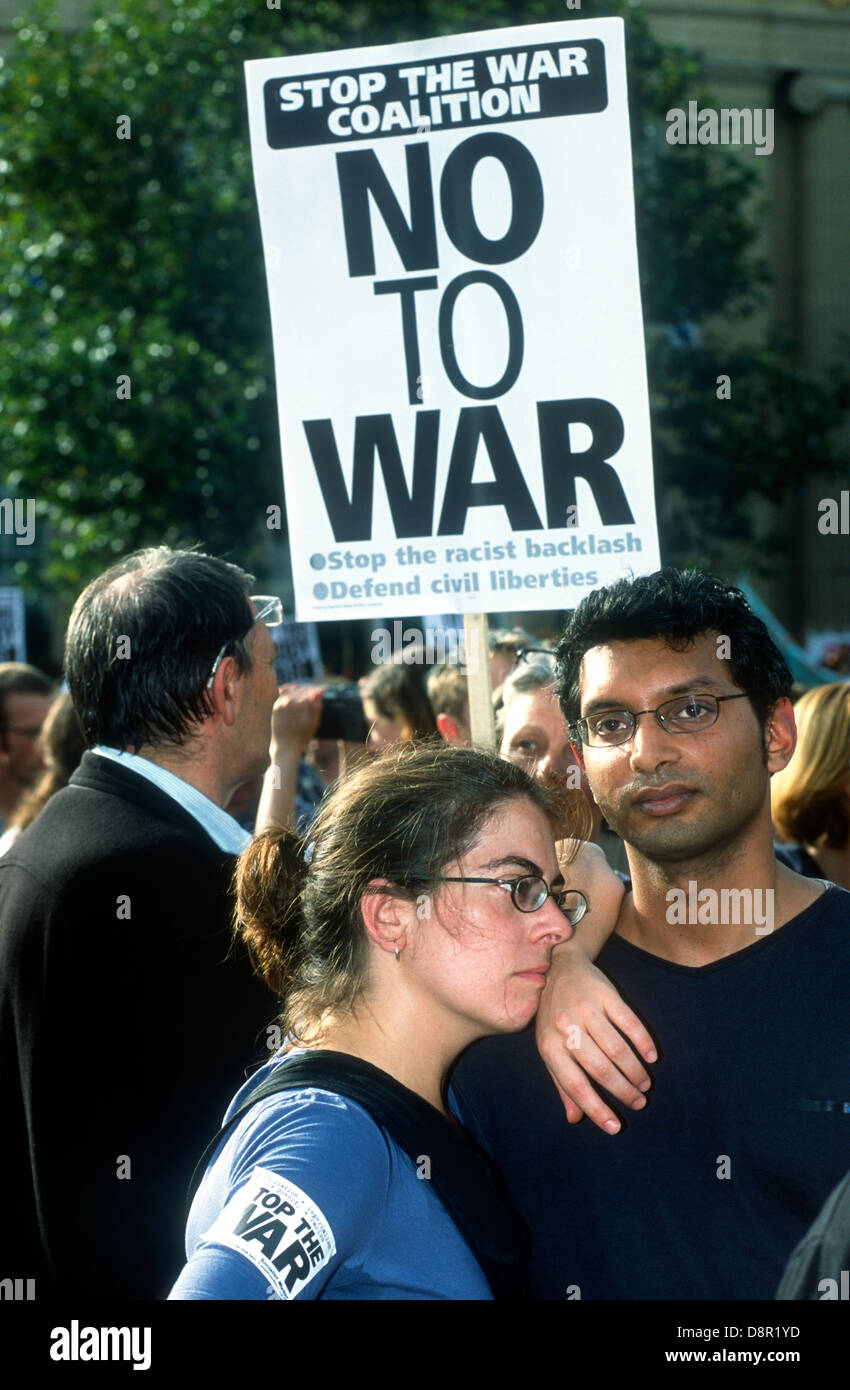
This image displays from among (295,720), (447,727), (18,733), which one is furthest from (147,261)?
(295,720)

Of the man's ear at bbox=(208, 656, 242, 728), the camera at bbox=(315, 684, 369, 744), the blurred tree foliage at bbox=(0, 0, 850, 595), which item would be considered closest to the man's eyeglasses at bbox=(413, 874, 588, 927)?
the man's ear at bbox=(208, 656, 242, 728)

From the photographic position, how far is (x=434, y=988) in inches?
80.3

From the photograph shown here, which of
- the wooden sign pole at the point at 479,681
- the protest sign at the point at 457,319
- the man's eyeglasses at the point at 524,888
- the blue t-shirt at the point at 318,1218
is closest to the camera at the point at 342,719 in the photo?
the protest sign at the point at 457,319

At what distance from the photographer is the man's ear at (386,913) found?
6.75ft

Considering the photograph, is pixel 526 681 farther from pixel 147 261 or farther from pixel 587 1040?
pixel 147 261

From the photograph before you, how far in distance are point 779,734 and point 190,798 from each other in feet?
3.23

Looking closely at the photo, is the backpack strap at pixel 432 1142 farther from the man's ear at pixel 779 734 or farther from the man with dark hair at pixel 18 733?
the man with dark hair at pixel 18 733

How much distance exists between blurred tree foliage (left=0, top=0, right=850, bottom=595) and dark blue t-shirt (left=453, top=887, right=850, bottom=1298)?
380 inches

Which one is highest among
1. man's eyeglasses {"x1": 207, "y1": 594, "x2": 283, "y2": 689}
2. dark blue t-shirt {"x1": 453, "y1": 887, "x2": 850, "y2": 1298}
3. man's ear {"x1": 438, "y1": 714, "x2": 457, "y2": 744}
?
man's eyeglasses {"x1": 207, "y1": 594, "x2": 283, "y2": 689}

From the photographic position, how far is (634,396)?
2.82 m

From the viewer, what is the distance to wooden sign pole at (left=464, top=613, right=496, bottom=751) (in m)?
2.81

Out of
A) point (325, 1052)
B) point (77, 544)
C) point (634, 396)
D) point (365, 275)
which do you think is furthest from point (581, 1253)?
point (77, 544)

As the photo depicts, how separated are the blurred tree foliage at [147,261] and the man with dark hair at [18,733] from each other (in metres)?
6.00

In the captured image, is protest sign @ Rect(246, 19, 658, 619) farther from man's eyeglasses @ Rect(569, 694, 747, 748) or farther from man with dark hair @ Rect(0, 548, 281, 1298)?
man with dark hair @ Rect(0, 548, 281, 1298)
